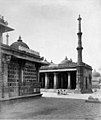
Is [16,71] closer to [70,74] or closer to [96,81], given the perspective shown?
[70,74]

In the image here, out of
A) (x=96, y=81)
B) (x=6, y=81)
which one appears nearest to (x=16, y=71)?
(x=6, y=81)

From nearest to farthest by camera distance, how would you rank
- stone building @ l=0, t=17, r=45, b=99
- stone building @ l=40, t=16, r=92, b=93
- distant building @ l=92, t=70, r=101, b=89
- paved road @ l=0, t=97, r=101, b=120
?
paved road @ l=0, t=97, r=101, b=120
stone building @ l=0, t=17, r=45, b=99
stone building @ l=40, t=16, r=92, b=93
distant building @ l=92, t=70, r=101, b=89

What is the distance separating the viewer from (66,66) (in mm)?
35469

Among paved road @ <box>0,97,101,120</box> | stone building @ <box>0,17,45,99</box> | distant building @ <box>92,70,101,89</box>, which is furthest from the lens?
distant building @ <box>92,70,101,89</box>

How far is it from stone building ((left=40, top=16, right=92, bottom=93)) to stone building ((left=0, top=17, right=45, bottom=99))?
11996 mm

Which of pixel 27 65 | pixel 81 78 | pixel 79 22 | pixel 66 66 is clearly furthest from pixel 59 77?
pixel 27 65

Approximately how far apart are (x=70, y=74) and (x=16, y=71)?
19.5 m

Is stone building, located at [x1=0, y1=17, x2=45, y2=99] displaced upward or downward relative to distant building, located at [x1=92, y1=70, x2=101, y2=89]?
upward

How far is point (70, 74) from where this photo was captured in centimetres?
3591

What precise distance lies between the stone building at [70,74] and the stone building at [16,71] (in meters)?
12.0

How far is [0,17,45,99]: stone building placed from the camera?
15.7 m

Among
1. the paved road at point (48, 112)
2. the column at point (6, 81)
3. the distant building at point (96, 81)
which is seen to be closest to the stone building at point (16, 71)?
the column at point (6, 81)

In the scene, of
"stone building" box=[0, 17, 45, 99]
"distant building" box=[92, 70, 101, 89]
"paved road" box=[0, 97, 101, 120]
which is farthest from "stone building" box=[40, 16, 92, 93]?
"paved road" box=[0, 97, 101, 120]

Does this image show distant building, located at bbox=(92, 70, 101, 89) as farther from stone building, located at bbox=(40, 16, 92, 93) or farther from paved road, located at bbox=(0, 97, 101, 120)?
paved road, located at bbox=(0, 97, 101, 120)
